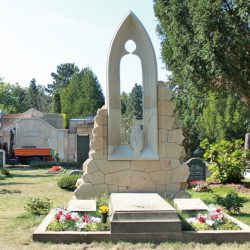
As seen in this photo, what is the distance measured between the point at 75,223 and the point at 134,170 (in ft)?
11.8

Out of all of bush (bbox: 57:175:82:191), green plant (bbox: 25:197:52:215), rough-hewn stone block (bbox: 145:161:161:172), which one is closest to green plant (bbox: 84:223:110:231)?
green plant (bbox: 25:197:52:215)

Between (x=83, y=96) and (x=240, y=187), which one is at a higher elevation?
(x=83, y=96)

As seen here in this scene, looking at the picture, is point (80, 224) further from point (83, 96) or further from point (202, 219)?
point (83, 96)

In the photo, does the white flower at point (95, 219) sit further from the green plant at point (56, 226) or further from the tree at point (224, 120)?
the tree at point (224, 120)

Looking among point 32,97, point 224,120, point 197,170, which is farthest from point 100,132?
point 32,97

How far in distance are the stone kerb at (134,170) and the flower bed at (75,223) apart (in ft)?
9.75

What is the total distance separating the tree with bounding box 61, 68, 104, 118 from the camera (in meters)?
64.0

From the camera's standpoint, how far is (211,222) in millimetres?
7605

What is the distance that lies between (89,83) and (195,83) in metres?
46.4

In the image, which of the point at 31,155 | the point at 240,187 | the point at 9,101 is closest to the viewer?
the point at 240,187

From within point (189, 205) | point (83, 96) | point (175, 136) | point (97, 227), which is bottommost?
point (97, 227)

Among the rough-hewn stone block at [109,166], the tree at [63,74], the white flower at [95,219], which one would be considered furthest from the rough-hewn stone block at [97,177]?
the tree at [63,74]

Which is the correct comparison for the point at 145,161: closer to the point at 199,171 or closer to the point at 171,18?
the point at 199,171

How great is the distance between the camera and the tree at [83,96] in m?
64.0
